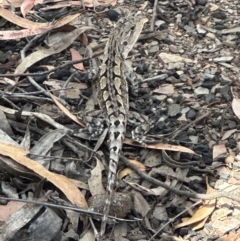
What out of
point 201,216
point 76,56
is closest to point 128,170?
point 201,216

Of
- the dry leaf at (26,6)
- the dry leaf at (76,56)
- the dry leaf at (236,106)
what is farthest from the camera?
the dry leaf at (26,6)

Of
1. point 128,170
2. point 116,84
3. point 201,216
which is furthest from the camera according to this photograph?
point 116,84

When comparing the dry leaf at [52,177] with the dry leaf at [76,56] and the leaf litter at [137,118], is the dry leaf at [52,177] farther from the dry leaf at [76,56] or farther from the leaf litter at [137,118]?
the dry leaf at [76,56]

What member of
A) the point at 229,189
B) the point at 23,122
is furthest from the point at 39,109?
the point at 229,189

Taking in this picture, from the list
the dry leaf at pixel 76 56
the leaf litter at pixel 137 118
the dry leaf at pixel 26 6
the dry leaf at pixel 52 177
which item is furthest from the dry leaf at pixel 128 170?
the dry leaf at pixel 26 6

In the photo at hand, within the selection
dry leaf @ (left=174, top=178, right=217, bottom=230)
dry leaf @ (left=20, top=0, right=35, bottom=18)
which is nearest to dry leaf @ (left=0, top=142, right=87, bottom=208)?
dry leaf @ (left=174, top=178, right=217, bottom=230)

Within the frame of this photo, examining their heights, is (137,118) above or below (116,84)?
below

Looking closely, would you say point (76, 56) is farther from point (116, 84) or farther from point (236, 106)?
point (236, 106)
